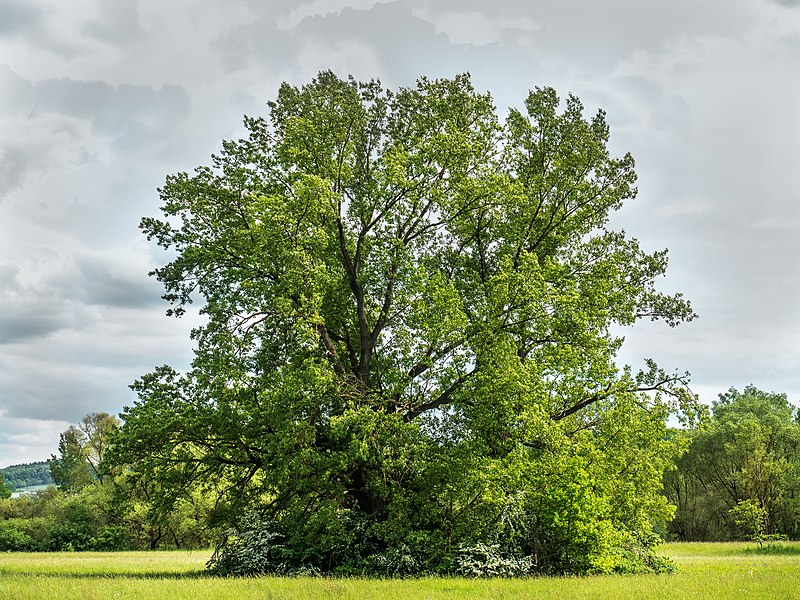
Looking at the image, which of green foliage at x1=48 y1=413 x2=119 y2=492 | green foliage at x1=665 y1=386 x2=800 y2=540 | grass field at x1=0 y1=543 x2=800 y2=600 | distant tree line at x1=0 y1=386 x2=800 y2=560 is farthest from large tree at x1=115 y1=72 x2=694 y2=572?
green foliage at x1=48 y1=413 x2=119 y2=492

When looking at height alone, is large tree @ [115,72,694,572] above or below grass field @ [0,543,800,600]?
above

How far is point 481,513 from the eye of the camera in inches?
907

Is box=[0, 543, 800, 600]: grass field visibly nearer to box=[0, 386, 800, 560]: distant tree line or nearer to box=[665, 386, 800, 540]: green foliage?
box=[0, 386, 800, 560]: distant tree line

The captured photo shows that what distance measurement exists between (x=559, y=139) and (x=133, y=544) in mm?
49096

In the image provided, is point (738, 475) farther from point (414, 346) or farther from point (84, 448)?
point (84, 448)

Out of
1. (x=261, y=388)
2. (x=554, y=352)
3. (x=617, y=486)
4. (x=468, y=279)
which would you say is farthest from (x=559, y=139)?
(x=261, y=388)

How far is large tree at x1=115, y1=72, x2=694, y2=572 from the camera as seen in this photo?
75.0 feet

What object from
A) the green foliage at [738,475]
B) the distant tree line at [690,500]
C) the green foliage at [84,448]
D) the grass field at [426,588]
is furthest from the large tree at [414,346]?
the green foliage at [84,448]

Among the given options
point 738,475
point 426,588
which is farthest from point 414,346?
point 738,475

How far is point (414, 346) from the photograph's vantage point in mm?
26766

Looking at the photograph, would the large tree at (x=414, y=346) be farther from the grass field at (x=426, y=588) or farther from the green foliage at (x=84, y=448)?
the green foliage at (x=84, y=448)

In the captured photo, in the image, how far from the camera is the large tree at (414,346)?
22.9 m

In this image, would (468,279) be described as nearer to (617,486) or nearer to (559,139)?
(559,139)

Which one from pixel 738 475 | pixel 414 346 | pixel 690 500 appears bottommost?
pixel 690 500
